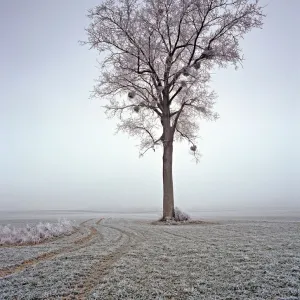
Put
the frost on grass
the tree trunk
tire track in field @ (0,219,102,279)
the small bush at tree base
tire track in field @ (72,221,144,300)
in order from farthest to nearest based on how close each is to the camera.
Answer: the tree trunk, the small bush at tree base, the frost on grass, tire track in field @ (0,219,102,279), tire track in field @ (72,221,144,300)

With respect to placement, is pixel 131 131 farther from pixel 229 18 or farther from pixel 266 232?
pixel 266 232

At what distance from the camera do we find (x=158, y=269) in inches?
251

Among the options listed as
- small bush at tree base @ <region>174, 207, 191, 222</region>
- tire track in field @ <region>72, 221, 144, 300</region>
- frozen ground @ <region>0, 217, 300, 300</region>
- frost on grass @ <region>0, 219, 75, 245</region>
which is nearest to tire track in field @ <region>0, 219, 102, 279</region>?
frozen ground @ <region>0, 217, 300, 300</region>

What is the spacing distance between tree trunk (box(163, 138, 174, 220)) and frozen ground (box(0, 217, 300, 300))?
841 centimetres

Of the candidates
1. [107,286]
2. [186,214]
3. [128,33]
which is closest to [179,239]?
[107,286]

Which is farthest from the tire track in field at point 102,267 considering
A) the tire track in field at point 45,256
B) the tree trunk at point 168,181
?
the tree trunk at point 168,181

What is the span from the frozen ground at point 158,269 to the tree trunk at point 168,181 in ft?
27.6

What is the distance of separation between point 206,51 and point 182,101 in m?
3.26

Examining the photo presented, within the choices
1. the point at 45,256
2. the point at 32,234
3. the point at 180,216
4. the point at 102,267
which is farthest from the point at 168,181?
the point at 102,267

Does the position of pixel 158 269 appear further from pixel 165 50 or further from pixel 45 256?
pixel 165 50

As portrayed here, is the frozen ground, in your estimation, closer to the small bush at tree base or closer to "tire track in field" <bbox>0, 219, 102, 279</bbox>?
"tire track in field" <bbox>0, 219, 102, 279</bbox>

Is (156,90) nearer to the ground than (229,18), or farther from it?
nearer to the ground

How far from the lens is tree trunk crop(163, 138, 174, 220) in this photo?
1834 cm

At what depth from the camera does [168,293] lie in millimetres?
5113
